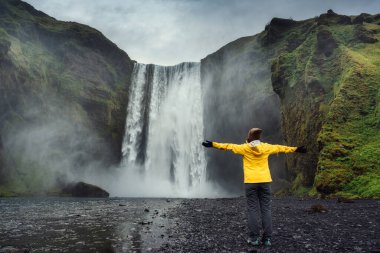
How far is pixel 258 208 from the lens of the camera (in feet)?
28.4

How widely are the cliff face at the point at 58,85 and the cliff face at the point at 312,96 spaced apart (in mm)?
19690

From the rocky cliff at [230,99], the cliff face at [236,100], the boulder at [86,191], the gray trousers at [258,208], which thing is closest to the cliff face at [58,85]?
the rocky cliff at [230,99]

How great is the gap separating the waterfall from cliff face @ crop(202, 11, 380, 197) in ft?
10.6

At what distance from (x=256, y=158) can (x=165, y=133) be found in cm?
5334

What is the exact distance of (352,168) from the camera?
22047 mm

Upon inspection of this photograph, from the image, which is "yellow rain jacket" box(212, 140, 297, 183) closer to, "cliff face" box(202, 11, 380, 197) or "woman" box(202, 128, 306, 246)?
"woman" box(202, 128, 306, 246)

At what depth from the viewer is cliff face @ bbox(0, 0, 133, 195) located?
178 ft

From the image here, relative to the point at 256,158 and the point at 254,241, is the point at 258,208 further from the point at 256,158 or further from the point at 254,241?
the point at 256,158

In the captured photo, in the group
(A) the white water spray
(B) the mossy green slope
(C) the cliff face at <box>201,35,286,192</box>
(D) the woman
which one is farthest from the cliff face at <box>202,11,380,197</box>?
(D) the woman

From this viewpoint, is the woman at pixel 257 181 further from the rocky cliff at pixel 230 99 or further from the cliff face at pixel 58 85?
the cliff face at pixel 58 85

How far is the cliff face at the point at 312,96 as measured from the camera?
2345 cm

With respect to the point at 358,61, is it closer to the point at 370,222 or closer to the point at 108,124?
the point at 370,222

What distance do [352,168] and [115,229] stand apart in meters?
16.4

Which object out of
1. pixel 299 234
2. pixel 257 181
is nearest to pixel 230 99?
pixel 299 234
